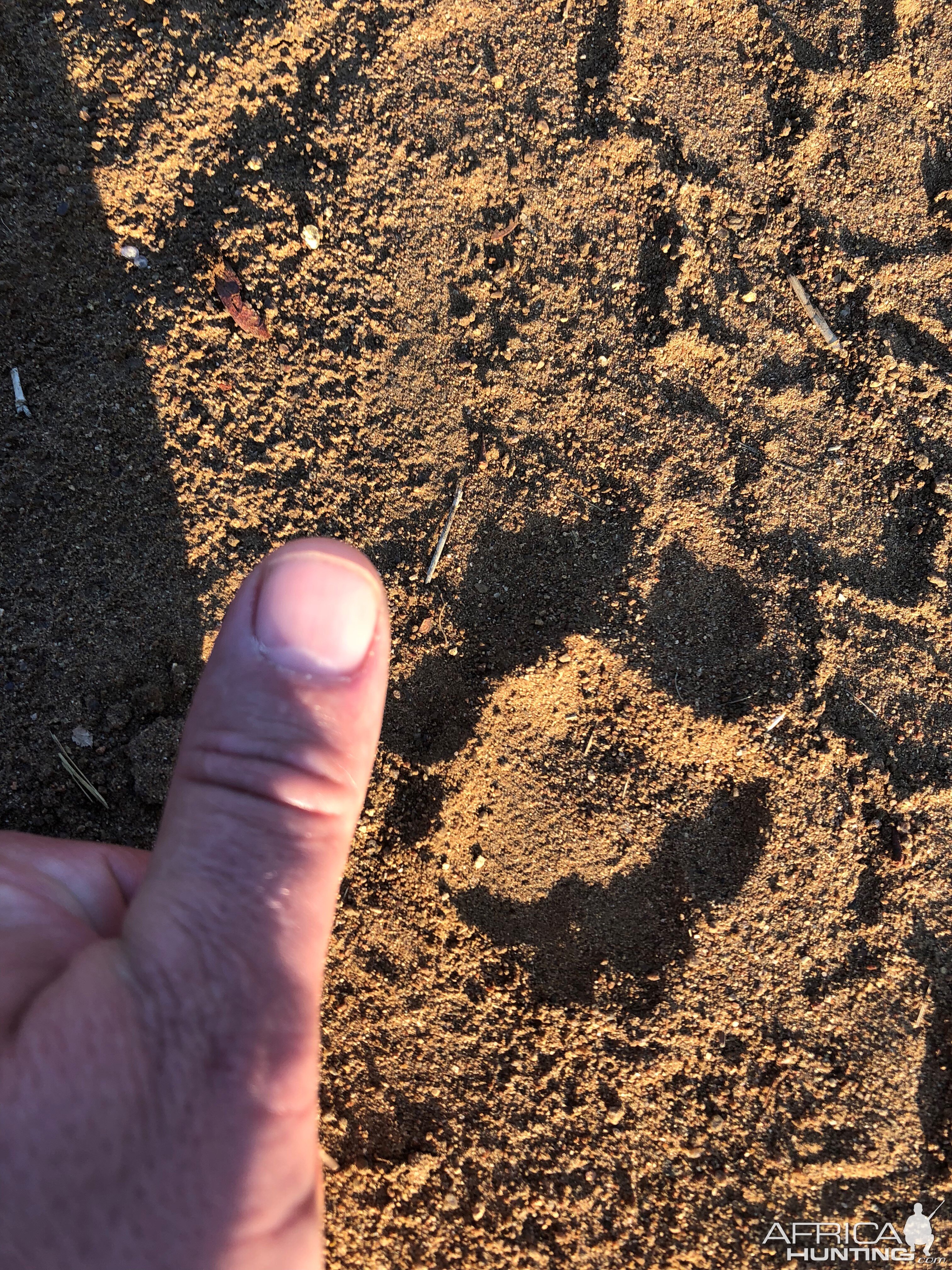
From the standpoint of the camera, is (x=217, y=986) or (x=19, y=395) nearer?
(x=217, y=986)

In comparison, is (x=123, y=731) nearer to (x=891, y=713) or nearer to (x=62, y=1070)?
(x=62, y=1070)

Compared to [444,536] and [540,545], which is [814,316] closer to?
[540,545]

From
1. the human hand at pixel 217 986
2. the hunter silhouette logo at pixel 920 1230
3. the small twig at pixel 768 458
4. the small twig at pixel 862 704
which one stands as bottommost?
the hunter silhouette logo at pixel 920 1230

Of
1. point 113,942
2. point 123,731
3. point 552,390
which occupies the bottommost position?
point 113,942

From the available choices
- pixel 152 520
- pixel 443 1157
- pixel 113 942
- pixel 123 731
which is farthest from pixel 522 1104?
pixel 152 520

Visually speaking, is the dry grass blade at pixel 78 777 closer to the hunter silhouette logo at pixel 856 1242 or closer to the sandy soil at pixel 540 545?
the sandy soil at pixel 540 545

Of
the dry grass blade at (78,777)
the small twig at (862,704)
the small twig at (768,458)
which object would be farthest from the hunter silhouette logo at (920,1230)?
the dry grass blade at (78,777)

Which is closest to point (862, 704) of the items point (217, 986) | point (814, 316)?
point (814, 316)
